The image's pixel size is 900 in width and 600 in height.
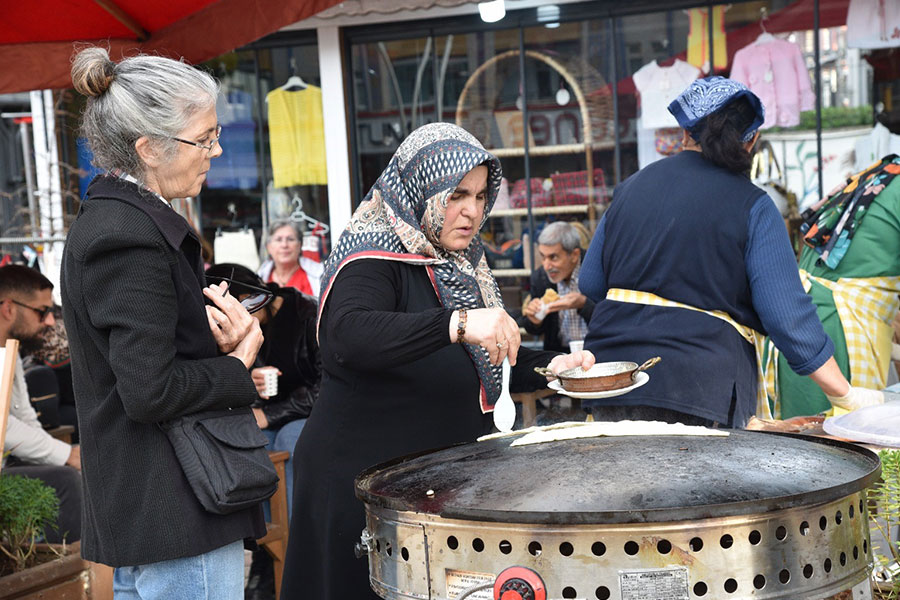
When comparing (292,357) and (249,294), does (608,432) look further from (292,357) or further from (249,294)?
(292,357)

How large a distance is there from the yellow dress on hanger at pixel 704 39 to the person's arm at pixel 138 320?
4.56 meters

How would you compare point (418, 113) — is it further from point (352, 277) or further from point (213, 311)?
point (213, 311)

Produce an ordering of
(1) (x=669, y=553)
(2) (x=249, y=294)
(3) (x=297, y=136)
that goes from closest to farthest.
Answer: (1) (x=669, y=553) → (2) (x=249, y=294) → (3) (x=297, y=136)

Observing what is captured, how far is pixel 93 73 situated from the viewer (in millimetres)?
1819

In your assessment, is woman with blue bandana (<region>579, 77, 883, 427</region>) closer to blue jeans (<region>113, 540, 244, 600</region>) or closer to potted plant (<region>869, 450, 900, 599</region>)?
potted plant (<region>869, 450, 900, 599</region>)

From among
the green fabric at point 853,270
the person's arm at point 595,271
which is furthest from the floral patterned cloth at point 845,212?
the person's arm at point 595,271

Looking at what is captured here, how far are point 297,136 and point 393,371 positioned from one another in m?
4.14

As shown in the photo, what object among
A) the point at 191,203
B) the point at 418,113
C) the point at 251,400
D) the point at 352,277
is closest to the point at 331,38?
the point at 418,113

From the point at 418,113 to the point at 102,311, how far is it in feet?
15.2

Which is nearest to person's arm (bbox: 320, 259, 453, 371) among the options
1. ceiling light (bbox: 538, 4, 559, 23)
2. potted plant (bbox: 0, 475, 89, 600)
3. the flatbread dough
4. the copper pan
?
the flatbread dough

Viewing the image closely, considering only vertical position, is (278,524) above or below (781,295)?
below

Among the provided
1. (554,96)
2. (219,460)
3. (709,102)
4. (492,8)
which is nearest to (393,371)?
(219,460)

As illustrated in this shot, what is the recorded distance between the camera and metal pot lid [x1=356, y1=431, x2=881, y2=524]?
5.10 feet

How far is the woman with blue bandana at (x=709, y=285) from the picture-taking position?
2.74 metres
